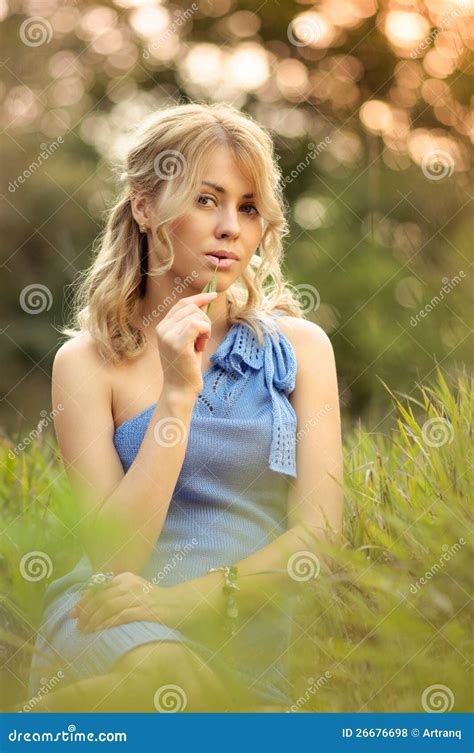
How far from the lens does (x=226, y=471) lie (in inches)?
79.0

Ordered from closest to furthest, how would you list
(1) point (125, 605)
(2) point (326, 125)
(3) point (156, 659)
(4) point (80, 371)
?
(3) point (156, 659) < (1) point (125, 605) < (4) point (80, 371) < (2) point (326, 125)

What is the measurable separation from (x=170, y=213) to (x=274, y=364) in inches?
15.5

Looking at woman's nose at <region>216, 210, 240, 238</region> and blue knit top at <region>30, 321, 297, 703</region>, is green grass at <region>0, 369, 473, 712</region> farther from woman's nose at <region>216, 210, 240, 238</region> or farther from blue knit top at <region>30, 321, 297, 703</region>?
woman's nose at <region>216, 210, 240, 238</region>

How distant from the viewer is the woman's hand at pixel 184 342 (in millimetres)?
1812

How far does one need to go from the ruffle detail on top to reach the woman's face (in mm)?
162

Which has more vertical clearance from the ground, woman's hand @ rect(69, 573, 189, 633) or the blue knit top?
the blue knit top

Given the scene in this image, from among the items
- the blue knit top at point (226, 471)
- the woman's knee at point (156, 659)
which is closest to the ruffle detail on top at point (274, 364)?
the blue knit top at point (226, 471)

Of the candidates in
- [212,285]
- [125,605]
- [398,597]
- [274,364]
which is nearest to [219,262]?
[212,285]

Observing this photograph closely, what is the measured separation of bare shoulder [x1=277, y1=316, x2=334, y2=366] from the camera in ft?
7.02

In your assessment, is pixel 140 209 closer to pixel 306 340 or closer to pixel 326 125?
pixel 306 340

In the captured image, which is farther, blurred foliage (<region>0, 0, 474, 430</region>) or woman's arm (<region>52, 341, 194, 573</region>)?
blurred foliage (<region>0, 0, 474, 430</region>)

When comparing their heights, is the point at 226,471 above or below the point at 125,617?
above

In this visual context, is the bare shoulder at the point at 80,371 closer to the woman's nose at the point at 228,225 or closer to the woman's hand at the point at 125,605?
the woman's nose at the point at 228,225

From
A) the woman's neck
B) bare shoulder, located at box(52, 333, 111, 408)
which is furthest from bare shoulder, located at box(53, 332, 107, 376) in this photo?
the woman's neck
